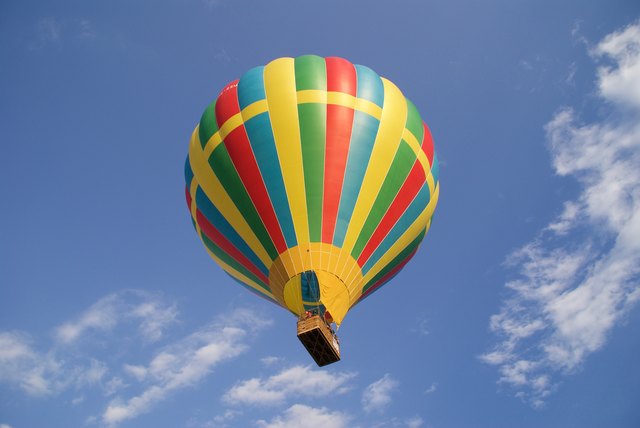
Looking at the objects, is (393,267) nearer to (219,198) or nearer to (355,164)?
(355,164)

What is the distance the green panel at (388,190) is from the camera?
1484 centimetres

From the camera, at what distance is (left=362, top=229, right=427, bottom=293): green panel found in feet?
51.4

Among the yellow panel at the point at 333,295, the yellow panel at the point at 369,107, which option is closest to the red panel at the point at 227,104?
the yellow panel at the point at 369,107

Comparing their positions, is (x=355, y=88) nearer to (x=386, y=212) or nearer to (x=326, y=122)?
(x=326, y=122)

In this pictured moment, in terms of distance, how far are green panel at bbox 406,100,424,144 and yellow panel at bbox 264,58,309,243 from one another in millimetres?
3676

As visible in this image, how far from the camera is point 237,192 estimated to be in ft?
49.7

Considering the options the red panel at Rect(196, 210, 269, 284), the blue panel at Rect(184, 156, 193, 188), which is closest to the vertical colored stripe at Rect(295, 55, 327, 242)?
the red panel at Rect(196, 210, 269, 284)

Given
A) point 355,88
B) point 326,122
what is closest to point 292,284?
point 326,122

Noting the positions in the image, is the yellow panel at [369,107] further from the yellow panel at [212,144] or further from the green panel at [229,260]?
the green panel at [229,260]

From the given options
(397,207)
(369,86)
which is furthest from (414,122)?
(397,207)

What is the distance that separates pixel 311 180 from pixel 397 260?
13.6ft

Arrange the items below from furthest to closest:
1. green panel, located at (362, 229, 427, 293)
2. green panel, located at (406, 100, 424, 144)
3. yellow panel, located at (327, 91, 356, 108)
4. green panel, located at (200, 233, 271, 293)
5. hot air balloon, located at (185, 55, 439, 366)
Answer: green panel, located at (406, 100, 424, 144)
green panel, located at (200, 233, 271, 293)
green panel, located at (362, 229, 427, 293)
yellow panel, located at (327, 91, 356, 108)
hot air balloon, located at (185, 55, 439, 366)

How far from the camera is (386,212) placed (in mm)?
15445

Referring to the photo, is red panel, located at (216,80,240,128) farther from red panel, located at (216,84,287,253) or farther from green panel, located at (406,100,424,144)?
green panel, located at (406,100,424,144)
